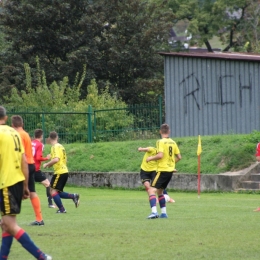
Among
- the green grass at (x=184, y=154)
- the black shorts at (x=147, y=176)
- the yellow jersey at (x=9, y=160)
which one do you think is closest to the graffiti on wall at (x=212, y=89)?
the green grass at (x=184, y=154)

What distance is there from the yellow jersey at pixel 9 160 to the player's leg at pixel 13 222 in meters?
0.08

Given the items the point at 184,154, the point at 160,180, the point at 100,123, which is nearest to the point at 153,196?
the point at 160,180

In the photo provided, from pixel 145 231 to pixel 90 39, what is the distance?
2919 centimetres

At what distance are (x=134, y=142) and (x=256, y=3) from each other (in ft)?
90.1

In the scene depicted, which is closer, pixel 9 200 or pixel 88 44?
pixel 9 200

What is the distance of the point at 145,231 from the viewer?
12180 millimetres

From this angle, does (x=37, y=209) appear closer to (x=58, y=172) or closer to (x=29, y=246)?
(x=58, y=172)

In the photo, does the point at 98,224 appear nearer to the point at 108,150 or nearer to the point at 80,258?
the point at 80,258

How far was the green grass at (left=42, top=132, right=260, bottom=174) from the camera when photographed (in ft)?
77.8

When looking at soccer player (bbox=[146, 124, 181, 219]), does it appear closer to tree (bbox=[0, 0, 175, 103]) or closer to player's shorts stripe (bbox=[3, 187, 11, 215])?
player's shorts stripe (bbox=[3, 187, 11, 215])

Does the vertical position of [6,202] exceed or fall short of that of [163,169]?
it exceeds it

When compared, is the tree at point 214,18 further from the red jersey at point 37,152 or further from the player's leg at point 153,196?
the player's leg at point 153,196

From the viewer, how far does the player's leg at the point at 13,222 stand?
339 inches

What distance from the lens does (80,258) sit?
31.3ft
